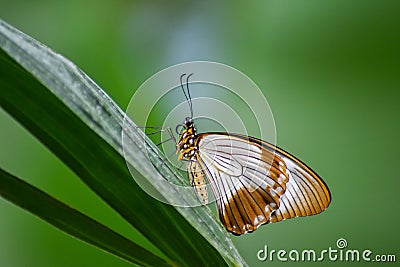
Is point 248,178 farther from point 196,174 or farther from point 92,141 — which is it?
point 92,141

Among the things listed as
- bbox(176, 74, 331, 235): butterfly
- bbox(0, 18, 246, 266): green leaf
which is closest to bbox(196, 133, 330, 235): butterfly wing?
bbox(176, 74, 331, 235): butterfly

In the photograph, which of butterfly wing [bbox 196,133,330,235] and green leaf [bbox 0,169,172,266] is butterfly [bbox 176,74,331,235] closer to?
butterfly wing [bbox 196,133,330,235]

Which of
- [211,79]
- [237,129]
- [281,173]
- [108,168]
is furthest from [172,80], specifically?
[108,168]

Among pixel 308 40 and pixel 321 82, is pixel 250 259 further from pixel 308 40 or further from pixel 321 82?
pixel 308 40

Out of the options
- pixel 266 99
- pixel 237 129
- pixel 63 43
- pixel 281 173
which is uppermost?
pixel 63 43

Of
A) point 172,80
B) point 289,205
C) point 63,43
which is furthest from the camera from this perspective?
point 63,43

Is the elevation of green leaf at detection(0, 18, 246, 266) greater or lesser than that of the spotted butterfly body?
lesser

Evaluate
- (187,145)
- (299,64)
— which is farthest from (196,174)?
(299,64)
